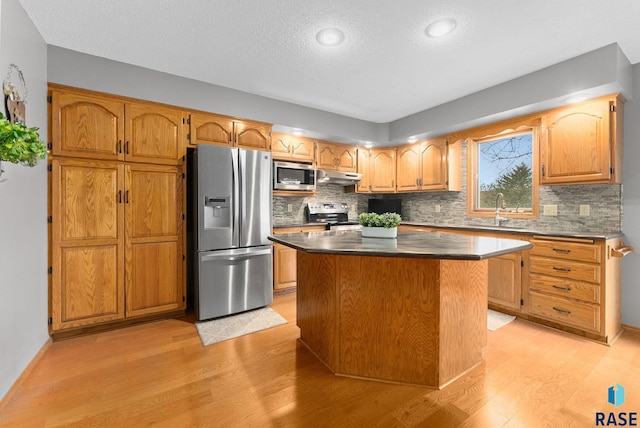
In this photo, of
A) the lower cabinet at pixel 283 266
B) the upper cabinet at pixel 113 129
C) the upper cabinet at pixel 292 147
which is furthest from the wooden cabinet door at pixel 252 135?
the lower cabinet at pixel 283 266

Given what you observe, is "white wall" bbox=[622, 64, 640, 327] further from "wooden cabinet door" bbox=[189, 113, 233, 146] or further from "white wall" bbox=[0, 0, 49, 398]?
"white wall" bbox=[0, 0, 49, 398]

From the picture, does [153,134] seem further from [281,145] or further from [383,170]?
[383,170]

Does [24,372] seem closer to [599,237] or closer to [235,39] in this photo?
[235,39]

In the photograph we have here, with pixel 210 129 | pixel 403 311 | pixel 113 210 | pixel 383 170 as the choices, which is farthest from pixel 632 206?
pixel 113 210

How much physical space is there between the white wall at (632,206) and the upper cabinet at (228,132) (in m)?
3.73

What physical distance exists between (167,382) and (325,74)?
302 cm

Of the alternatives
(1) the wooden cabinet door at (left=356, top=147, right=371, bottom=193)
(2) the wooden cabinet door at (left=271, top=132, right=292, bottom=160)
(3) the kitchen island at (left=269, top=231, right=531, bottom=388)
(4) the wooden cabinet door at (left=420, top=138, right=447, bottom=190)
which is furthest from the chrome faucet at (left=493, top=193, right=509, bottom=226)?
(2) the wooden cabinet door at (left=271, top=132, right=292, bottom=160)

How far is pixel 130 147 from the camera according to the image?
2.77 meters

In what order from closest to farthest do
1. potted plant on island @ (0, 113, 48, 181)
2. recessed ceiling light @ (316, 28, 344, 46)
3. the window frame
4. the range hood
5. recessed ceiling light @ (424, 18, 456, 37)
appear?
potted plant on island @ (0, 113, 48, 181)
recessed ceiling light @ (424, 18, 456, 37)
recessed ceiling light @ (316, 28, 344, 46)
the window frame
the range hood

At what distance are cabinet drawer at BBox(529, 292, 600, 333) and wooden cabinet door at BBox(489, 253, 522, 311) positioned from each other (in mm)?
152

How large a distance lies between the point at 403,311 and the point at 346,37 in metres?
2.17

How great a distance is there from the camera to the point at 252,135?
3.50 m

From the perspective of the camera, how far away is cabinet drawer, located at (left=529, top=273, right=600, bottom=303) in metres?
2.48

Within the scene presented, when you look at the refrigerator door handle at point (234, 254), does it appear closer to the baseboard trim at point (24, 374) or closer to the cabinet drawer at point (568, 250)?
the baseboard trim at point (24, 374)
